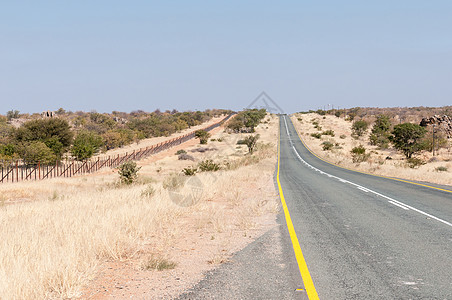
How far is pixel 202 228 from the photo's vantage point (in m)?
8.48

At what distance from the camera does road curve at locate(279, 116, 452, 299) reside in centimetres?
448

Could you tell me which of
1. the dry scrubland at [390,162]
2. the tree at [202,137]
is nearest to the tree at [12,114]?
the tree at [202,137]

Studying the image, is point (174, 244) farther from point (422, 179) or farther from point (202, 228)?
point (422, 179)

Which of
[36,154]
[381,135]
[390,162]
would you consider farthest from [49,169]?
[381,135]

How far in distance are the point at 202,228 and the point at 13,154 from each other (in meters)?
36.4

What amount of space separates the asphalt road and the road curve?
0.04 ft

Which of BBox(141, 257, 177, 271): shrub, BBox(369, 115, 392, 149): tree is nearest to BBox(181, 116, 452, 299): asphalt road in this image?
BBox(141, 257, 177, 271): shrub

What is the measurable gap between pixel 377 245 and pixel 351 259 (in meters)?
1.13

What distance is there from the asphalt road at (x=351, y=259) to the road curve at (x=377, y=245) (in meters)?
0.01

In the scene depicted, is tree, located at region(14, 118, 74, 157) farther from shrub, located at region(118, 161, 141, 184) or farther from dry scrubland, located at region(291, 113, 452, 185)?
dry scrubland, located at region(291, 113, 452, 185)

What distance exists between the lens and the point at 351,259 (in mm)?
5645

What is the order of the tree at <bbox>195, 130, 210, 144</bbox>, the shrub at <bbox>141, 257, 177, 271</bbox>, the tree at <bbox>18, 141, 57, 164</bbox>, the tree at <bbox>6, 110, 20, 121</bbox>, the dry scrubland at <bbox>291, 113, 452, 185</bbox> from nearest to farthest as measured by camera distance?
1. the shrub at <bbox>141, 257, 177, 271</bbox>
2. the dry scrubland at <bbox>291, 113, 452, 185</bbox>
3. the tree at <bbox>18, 141, 57, 164</bbox>
4. the tree at <bbox>195, 130, 210, 144</bbox>
5. the tree at <bbox>6, 110, 20, 121</bbox>

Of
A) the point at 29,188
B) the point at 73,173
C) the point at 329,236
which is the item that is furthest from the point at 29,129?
the point at 329,236

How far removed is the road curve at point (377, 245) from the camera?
448 cm
